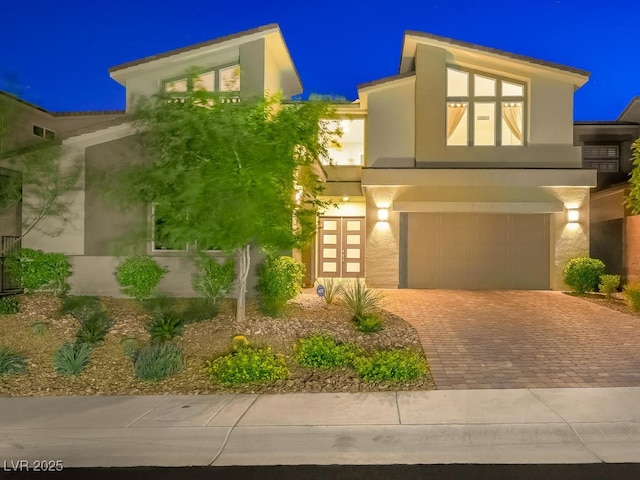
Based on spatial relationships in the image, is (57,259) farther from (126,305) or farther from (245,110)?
(245,110)

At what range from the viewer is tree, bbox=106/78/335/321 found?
29.1 feet

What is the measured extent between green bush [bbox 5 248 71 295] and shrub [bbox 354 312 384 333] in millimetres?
6978

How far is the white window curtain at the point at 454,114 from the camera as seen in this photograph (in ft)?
53.9

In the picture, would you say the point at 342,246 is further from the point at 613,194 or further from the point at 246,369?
the point at 246,369

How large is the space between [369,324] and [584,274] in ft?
27.3

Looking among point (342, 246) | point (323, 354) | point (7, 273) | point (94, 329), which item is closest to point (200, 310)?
point (94, 329)

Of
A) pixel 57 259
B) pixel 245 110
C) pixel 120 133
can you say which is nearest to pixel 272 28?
pixel 120 133

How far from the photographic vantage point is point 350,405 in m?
6.35

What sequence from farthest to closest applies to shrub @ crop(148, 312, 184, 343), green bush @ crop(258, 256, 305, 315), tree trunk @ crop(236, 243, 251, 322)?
green bush @ crop(258, 256, 305, 315), tree trunk @ crop(236, 243, 251, 322), shrub @ crop(148, 312, 184, 343)

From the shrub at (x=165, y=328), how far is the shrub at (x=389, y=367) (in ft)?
11.7

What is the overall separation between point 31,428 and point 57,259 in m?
7.35

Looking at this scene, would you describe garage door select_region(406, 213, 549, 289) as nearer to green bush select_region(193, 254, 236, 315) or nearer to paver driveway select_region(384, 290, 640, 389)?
paver driveway select_region(384, 290, 640, 389)

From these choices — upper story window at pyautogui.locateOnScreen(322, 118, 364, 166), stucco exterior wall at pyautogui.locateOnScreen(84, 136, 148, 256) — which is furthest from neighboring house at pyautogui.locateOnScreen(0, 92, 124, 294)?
upper story window at pyautogui.locateOnScreen(322, 118, 364, 166)

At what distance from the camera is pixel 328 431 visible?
18.3 ft
